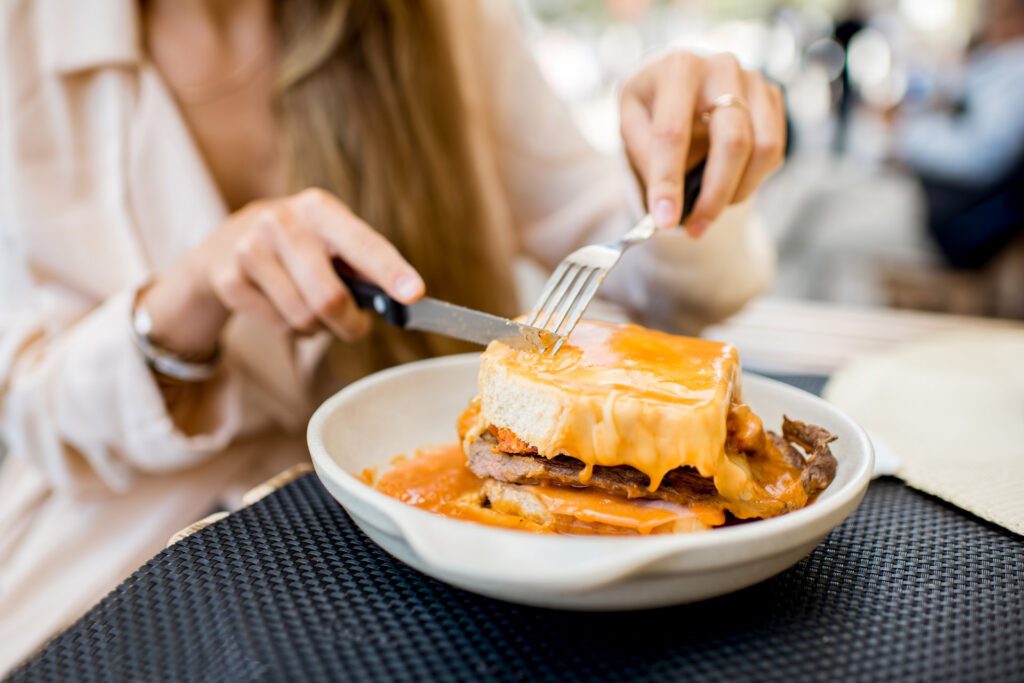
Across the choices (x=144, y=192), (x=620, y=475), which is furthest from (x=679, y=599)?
(x=144, y=192)

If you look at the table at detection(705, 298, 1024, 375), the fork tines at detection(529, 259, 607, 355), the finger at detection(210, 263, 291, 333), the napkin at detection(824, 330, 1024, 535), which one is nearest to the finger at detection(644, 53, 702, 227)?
the fork tines at detection(529, 259, 607, 355)

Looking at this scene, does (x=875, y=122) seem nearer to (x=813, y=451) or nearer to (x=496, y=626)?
(x=813, y=451)

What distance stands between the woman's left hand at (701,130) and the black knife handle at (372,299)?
0.31 metres

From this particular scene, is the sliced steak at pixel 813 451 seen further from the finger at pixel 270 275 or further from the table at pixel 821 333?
the table at pixel 821 333

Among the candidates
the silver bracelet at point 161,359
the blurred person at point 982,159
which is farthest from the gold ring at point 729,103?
the blurred person at point 982,159

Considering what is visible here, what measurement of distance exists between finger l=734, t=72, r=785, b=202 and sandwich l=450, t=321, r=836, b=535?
0.36m

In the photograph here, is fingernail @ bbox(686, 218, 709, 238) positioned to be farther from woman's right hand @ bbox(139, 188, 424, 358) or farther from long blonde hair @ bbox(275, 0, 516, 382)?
long blonde hair @ bbox(275, 0, 516, 382)

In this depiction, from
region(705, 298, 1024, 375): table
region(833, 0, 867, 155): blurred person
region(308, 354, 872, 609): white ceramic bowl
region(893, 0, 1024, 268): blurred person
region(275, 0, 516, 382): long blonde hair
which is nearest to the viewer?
region(308, 354, 872, 609): white ceramic bowl

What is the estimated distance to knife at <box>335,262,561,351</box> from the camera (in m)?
0.67

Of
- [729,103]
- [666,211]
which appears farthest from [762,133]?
[666,211]

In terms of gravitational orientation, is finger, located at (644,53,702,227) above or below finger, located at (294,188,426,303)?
above

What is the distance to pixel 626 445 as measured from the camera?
56cm

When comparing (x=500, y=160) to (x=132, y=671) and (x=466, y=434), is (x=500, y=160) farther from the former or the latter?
(x=132, y=671)

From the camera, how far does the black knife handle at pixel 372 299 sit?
0.85 meters
